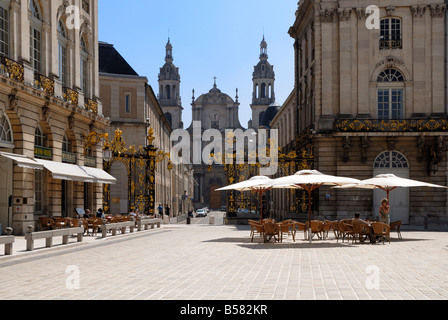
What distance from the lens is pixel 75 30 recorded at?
31.3 meters

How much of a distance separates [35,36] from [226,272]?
56.9 feet

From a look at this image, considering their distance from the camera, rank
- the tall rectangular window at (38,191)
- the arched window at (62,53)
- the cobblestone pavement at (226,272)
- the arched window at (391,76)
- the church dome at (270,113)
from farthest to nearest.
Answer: the church dome at (270,113), the arched window at (391,76), the arched window at (62,53), the tall rectangular window at (38,191), the cobblestone pavement at (226,272)

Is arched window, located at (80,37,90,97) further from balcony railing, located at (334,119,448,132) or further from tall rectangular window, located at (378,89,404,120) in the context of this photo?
tall rectangular window, located at (378,89,404,120)

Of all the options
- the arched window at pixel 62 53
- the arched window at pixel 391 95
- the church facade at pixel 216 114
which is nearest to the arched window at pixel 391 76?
the arched window at pixel 391 95

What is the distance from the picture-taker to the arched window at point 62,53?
97.9 ft

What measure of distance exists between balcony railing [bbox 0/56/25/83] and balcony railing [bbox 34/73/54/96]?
1585mm

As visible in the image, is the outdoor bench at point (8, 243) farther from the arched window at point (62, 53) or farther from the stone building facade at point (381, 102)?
the stone building facade at point (381, 102)

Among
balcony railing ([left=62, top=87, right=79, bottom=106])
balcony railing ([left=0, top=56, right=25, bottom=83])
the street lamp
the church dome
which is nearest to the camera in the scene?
balcony railing ([left=0, top=56, right=25, bottom=83])

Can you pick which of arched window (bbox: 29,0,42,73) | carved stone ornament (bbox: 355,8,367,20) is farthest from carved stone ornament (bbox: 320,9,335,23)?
arched window (bbox: 29,0,42,73)

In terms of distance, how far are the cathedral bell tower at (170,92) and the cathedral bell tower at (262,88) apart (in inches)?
599

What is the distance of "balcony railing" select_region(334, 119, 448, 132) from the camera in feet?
120
